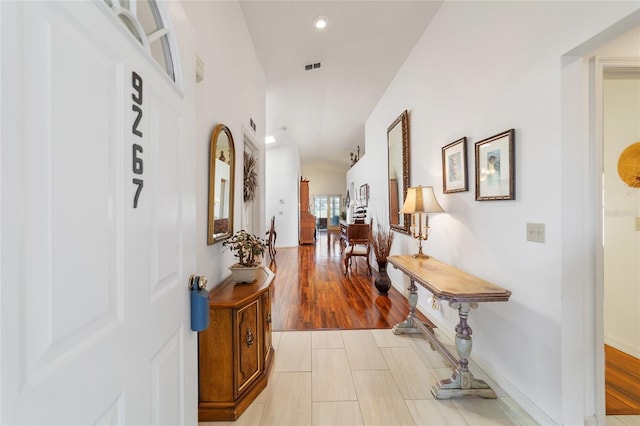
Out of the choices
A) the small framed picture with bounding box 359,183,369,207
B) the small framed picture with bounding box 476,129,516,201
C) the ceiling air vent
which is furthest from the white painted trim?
the small framed picture with bounding box 359,183,369,207

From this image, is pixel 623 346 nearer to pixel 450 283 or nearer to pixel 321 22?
pixel 450 283

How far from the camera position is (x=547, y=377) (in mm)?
1450

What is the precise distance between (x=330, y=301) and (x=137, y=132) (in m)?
3.17

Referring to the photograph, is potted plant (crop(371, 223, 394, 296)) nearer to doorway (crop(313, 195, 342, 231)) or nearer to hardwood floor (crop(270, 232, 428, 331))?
hardwood floor (crop(270, 232, 428, 331))

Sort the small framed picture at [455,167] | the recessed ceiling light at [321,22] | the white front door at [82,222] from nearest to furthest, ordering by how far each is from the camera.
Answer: the white front door at [82,222] → the small framed picture at [455,167] → the recessed ceiling light at [321,22]

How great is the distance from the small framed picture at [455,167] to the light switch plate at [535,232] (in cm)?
66

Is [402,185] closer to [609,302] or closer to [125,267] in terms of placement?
[609,302]

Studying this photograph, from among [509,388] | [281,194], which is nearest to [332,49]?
A: [509,388]

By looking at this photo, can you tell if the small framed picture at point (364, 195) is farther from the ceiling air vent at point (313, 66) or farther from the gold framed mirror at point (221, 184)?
the gold framed mirror at point (221, 184)

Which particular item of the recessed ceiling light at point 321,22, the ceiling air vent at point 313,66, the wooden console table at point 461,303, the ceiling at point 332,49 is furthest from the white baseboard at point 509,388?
the ceiling air vent at point 313,66

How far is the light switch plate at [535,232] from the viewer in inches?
58.0

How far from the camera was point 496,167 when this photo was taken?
1.79 meters

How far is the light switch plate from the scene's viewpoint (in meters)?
1.47

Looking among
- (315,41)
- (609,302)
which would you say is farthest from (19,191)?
(609,302)
